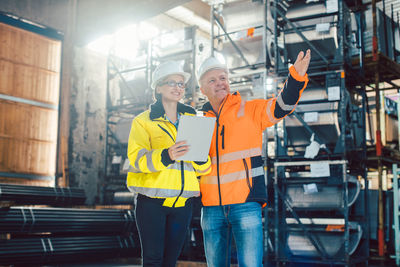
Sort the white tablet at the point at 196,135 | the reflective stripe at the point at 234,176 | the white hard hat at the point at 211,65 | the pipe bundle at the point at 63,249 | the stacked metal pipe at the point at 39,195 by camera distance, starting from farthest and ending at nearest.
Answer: the stacked metal pipe at the point at 39,195
the pipe bundle at the point at 63,249
the white hard hat at the point at 211,65
the reflective stripe at the point at 234,176
the white tablet at the point at 196,135

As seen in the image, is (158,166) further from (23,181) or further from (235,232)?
(23,181)

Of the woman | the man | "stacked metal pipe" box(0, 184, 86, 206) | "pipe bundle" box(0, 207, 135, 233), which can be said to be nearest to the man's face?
the man

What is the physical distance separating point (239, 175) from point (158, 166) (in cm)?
54

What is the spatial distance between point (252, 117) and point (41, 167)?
352 inches

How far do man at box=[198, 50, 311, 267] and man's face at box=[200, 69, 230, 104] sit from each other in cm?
2

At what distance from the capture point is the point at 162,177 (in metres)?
2.66

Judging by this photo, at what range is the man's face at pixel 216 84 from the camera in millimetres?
3006

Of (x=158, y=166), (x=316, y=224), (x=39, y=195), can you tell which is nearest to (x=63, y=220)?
(x=39, y=195)

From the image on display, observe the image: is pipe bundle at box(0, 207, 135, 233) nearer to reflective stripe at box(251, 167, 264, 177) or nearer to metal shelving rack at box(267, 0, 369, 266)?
metal shelving rack at box(267, 0, 369, 266)

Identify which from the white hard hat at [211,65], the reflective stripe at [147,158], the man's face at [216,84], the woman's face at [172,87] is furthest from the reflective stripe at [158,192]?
the white hard hat at [211,65]

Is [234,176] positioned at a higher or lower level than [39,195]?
higher

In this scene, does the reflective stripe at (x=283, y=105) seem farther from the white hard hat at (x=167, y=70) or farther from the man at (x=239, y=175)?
the white hard hat at (x=167, y=70)

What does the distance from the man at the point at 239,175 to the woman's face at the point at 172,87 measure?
28cm

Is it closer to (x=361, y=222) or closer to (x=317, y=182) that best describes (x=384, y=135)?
(x=361, y=222)
